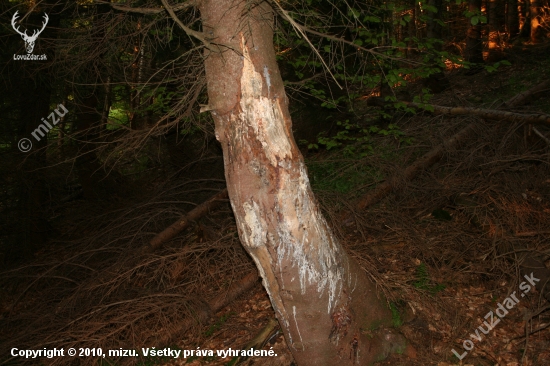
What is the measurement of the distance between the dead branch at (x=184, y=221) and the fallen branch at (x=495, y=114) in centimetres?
340

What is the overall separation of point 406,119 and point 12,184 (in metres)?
7.32

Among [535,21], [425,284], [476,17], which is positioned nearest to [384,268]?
[425,284]

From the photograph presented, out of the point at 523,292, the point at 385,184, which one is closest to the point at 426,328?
the point at 523,292

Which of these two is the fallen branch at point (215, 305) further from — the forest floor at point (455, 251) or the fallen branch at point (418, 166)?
the fallen branch at point (418, 166)

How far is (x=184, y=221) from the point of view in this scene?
632cm

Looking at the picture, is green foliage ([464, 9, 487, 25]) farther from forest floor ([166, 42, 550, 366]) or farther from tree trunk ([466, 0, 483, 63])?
tree trunk ([466, 0, 483, 63])

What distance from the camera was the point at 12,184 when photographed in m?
7.22

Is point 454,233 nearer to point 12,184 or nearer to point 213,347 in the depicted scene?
point 213,347

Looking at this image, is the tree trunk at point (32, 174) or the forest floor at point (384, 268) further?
the tree trunk at point (32, 174)

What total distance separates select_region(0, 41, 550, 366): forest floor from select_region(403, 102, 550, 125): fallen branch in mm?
138

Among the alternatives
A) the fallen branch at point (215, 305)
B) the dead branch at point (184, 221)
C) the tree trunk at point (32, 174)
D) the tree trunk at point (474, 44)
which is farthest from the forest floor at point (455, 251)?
the tree trunk at point (474, 44)

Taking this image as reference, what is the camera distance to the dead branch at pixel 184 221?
592 centimetres

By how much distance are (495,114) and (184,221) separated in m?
5.11

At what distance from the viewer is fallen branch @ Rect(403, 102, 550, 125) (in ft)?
19.6
